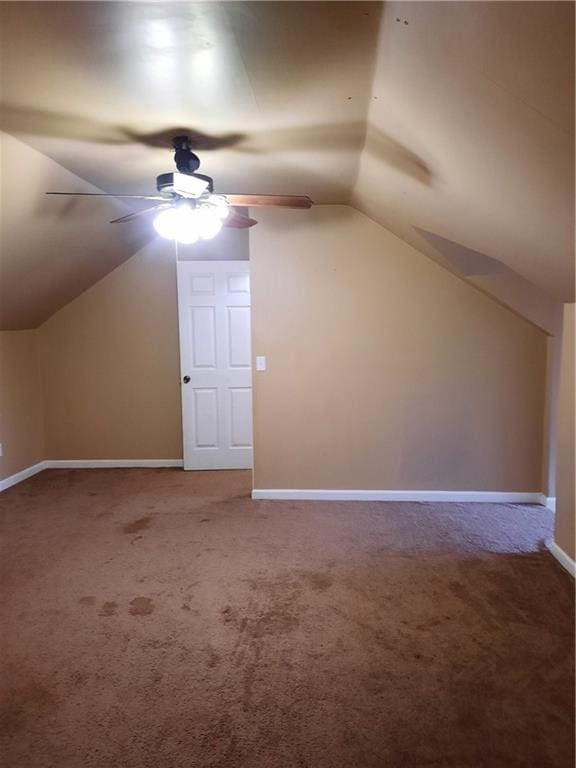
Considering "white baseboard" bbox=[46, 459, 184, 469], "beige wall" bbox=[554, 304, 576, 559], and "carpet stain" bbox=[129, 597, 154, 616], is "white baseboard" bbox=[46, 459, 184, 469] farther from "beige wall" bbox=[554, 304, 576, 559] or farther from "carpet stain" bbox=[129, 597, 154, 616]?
"beige wall" bbox=[554, 304, 576, 559]

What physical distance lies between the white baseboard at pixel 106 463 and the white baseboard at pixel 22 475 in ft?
0.29

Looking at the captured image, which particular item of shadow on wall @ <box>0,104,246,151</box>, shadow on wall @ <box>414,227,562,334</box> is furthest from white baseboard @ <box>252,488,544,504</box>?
shadow on wall @ <box>0,104,246,151</box>

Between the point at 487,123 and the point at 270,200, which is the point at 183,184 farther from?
the point at 487,123

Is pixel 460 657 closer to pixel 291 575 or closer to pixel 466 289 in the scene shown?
pixel 291 575

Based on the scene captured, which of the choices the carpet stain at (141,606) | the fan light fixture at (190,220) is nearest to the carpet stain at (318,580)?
the carpet stain at (141,606)

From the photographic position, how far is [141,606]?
2.47 metres

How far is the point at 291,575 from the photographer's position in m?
2.76

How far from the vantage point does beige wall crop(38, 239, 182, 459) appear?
4750 mm

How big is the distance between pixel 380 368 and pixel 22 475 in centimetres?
353

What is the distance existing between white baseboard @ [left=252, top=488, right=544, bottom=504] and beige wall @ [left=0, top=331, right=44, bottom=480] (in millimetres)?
2355

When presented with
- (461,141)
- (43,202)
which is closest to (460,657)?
Answer: (461,141)

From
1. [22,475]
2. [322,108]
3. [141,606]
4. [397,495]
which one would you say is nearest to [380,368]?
[397,495]

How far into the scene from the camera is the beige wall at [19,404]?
14.1ft

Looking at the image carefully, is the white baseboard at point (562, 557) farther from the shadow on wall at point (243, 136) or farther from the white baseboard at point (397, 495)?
the shadow on wall at point (243, 136)
